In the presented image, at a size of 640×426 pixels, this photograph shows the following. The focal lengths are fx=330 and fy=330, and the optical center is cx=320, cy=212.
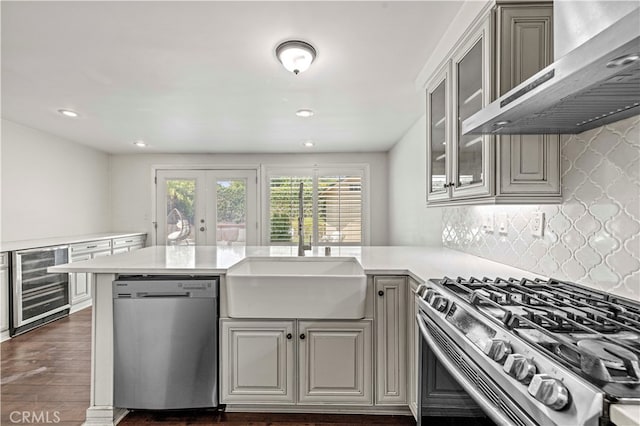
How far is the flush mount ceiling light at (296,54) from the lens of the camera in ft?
6.09

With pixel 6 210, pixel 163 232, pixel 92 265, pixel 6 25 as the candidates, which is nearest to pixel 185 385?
pixel 92 265

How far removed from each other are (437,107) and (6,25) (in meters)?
2.39

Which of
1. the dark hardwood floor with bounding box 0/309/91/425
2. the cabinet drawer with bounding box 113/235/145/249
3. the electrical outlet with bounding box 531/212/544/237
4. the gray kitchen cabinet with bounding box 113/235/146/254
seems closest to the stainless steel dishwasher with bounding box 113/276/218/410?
the dark hardwood floor with bounding box 0/309/91/425

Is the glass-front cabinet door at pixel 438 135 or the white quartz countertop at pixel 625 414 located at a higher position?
the glass-front cabinet door at pixel 438 135

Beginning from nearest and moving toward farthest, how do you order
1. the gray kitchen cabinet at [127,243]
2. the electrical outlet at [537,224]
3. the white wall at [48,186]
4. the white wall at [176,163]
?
1. the electrical outlet at [537,224]
2. the white wall at [48,186]
3. the gray kitchen cabinet at [127,243]
4. the white wall at [176,163]

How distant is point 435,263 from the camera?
1.99 m

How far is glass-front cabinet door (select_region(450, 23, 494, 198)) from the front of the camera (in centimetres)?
143

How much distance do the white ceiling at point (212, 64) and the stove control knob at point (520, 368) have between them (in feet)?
5.05

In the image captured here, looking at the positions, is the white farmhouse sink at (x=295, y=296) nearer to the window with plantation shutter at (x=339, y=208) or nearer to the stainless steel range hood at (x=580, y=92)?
the stainless steel range hood at (x=580, y=92)

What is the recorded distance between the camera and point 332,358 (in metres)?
1.88

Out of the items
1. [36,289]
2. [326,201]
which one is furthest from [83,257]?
[326,201]

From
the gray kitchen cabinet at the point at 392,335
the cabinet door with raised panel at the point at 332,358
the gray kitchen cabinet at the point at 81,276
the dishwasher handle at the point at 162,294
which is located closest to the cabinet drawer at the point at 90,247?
the gray kitchen cabinet at the point at 81,276

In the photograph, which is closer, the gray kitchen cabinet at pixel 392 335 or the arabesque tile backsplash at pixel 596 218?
the arabesque tile backsplash at pixel 596 218

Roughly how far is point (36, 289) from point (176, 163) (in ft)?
8.63
